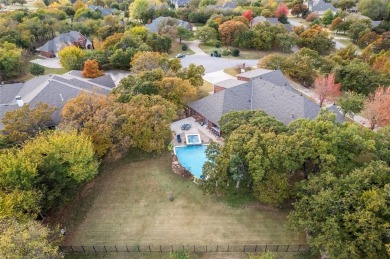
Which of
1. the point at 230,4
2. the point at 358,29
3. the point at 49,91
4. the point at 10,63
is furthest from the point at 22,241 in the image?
the point at 230,4

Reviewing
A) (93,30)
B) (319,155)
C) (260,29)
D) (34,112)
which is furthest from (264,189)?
(93,30)

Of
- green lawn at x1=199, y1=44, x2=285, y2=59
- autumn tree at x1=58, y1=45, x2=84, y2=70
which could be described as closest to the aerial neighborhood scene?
autumn tree at x1=58, y1=45, x2=84, y2=70

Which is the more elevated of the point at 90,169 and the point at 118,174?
the point at 90,169

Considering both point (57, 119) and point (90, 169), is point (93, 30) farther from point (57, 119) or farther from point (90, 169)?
point (90, 169)

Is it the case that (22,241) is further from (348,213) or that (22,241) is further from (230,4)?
(230,4)

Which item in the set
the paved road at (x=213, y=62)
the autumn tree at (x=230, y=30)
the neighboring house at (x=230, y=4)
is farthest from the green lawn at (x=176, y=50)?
the neighboring house at (x=230, y=4)

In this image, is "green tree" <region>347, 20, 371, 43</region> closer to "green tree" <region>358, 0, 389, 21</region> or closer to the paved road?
"green tree" <region>358, 0, 389, 21</region>

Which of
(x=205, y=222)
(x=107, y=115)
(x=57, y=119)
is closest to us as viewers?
(x=205, y=222)
